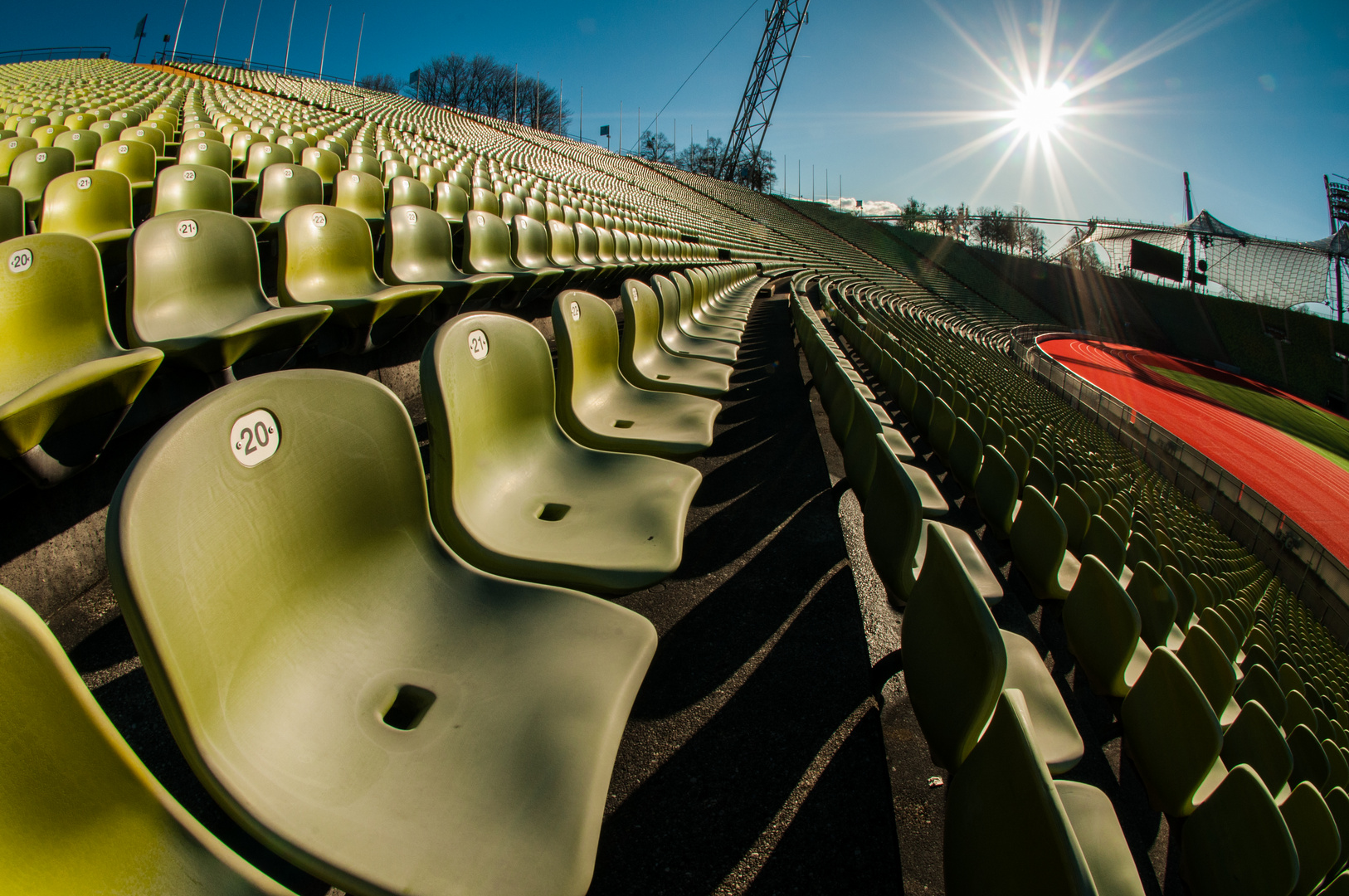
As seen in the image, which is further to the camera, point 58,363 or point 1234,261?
point 1234,261

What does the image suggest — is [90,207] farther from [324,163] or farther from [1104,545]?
[1104,545]

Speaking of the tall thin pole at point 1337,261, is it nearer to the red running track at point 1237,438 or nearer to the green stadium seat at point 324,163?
the red running track at point 1237,438

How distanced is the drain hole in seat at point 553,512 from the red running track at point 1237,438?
12754 millimetres

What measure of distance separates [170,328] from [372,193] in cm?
228

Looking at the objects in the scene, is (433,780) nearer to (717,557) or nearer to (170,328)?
(717,557)

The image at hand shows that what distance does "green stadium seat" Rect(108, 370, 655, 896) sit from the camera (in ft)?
2.17

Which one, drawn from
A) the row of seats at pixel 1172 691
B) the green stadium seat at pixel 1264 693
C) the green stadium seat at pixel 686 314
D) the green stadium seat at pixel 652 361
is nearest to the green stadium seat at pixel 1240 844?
the row of seats at pixel 1172 691

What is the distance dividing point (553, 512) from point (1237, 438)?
1931cm

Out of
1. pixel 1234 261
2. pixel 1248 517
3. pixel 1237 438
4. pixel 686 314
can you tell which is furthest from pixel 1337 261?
pixel 686 314

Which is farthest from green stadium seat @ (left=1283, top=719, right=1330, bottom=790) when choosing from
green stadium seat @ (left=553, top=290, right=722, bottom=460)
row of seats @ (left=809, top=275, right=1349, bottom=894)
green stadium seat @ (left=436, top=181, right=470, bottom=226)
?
green stadium seat @ (left=436, top=181, right=470, bottom=226)

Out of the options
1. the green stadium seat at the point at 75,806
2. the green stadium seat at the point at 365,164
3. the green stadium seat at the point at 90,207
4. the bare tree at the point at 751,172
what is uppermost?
the bare tree at the point at 751,172

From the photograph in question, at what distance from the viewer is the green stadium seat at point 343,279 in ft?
6.73

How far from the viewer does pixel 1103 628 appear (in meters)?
1.42

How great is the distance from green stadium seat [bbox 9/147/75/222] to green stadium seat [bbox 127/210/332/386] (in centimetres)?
158
